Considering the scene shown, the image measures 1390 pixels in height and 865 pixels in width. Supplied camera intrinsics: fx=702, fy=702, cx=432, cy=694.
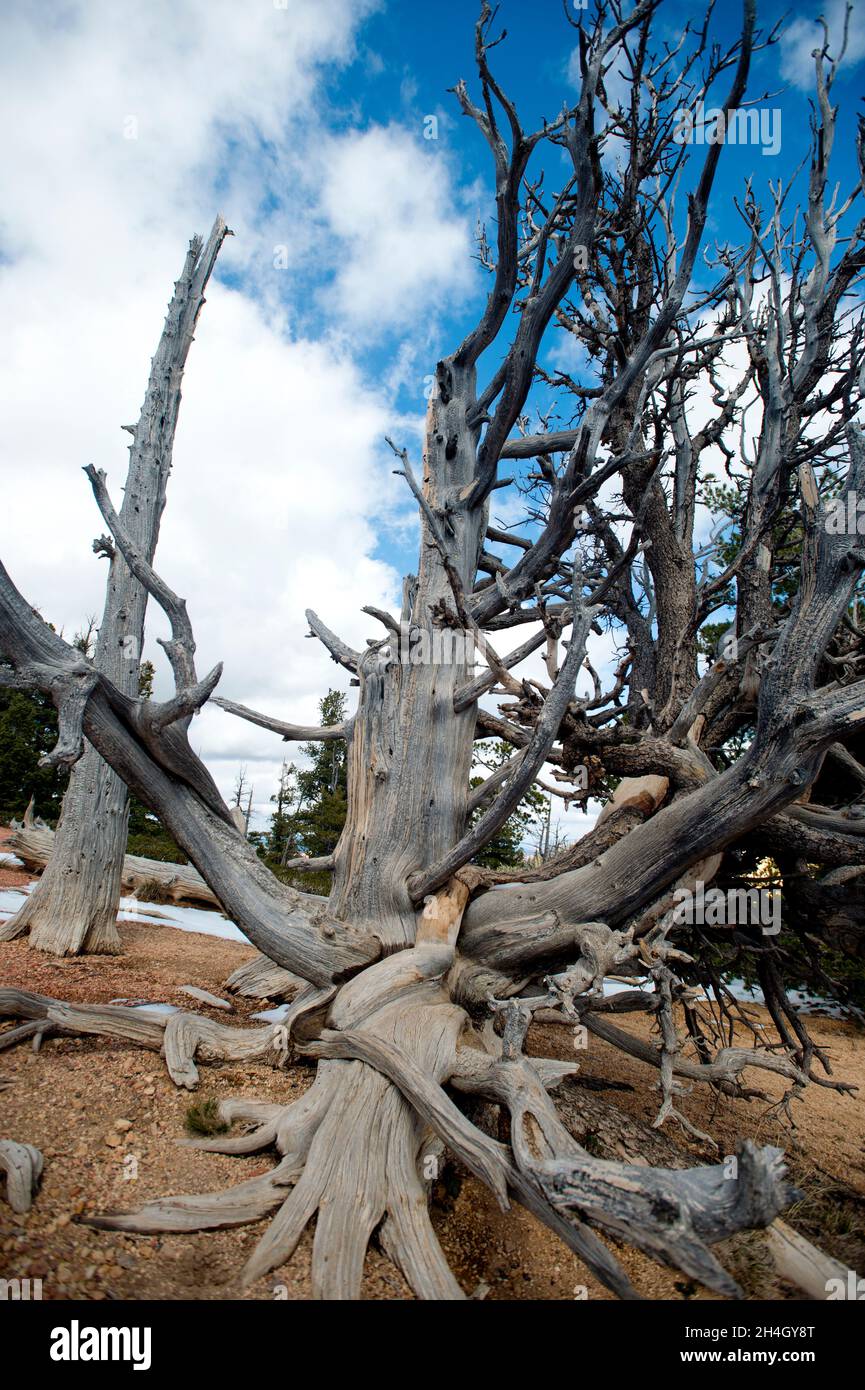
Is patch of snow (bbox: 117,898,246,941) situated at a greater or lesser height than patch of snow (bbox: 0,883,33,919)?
lesser

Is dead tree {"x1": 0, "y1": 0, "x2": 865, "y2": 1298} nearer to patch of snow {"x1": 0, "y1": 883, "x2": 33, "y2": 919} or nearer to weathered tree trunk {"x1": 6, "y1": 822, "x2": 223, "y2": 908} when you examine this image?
patch of snow {"x1": 0, "y1": 883, "x2": 33, "y2": 919}

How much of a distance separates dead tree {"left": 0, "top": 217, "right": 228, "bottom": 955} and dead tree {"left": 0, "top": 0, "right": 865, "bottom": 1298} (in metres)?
2.05

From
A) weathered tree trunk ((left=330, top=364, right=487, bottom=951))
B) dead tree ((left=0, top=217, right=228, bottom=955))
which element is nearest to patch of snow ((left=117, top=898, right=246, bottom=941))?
dead tree ((left=0, top=217, right=228, bottom=955))

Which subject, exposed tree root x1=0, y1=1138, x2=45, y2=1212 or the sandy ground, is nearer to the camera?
the sandy ground

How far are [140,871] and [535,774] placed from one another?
9.34 m

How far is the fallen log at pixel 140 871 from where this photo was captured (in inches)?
Answer: 432

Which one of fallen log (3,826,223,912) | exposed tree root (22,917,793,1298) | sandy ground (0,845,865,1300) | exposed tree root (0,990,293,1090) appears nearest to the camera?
exposed tree root (22,917,793,1298)

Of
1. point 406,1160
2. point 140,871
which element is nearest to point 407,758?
point 406,1160

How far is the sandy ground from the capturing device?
225 centimetres

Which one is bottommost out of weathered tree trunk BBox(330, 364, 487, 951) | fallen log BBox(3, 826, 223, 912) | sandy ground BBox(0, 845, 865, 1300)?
sandy ground BBox(0, 845, 865, 1300)
